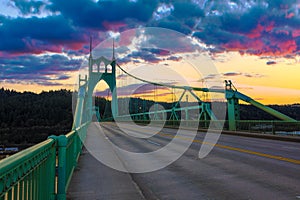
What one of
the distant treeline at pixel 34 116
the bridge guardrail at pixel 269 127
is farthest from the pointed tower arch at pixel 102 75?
the bridge guardrail at pixel 269 127

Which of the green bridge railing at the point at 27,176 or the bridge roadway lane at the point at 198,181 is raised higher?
the green bridge railing at the point at 27,176

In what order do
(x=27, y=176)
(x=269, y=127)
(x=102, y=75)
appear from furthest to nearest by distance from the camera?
(x=102, y=75), (x=269, y=127), (x=27, y=176)

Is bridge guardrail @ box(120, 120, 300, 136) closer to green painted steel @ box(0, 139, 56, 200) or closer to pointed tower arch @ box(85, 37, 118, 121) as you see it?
green painted steel @ box(0, 139, 56, 200)

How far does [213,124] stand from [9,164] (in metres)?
29.5

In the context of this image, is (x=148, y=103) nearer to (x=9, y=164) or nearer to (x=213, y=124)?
(x=213, y=124)

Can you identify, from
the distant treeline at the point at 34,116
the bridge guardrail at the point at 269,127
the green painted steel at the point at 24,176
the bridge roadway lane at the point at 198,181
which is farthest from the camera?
the distant treeline at the point at 34,116

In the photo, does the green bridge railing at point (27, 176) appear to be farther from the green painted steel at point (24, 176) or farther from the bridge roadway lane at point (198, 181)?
the bridge roadway lane at point (198, 181)

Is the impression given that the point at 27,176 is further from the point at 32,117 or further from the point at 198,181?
the point at 32,117

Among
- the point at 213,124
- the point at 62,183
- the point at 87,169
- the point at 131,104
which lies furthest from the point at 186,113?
the point at 131,104

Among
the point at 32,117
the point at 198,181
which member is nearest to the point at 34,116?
the point at 32,117

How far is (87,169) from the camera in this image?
898 centimetres

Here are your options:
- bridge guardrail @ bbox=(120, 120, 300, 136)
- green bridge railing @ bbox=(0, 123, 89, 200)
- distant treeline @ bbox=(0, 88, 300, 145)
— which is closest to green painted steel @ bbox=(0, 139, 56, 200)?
green bridge railing @ bbox=(0, 123, 89, 200)

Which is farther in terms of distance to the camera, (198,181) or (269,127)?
(269,127)

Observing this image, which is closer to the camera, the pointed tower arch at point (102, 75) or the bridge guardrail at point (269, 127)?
the bridge guardrail at point (269, 127)
